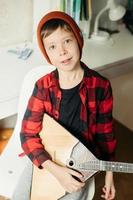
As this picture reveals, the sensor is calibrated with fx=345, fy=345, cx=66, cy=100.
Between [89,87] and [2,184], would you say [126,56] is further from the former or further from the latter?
[2,184]

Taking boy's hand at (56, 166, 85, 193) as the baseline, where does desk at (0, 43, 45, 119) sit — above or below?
above

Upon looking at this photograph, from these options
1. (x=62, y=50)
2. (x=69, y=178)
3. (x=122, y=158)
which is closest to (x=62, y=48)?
(x=62, y=50)

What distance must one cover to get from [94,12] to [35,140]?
1.07m

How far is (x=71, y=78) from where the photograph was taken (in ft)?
3.67

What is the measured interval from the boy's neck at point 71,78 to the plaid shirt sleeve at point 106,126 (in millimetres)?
95

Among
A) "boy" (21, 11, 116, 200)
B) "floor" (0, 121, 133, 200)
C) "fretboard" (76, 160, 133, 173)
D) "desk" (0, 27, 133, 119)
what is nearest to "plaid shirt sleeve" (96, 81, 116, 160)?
"boy" (21, 11, 116, 200)

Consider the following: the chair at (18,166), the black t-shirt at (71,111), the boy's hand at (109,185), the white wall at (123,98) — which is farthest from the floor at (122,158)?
the black t-shirt at (71,111)

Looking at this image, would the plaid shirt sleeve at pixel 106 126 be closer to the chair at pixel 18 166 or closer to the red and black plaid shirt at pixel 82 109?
the red and black plaid shirt at pixel 82 109

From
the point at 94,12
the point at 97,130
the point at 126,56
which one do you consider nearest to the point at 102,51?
the point at 126,56

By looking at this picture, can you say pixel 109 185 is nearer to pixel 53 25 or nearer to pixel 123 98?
pixel 53 25

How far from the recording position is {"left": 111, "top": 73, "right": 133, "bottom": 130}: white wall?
2070 millimetres

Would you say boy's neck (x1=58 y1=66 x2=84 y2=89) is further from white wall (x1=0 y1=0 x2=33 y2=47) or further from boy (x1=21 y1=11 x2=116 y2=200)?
white wall (x1=0 y1=0 x2=33 y2=47)

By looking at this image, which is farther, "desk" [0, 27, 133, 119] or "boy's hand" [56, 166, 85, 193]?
"desk" [0, 27, 133, 119]

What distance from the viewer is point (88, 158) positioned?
43.7 inches
